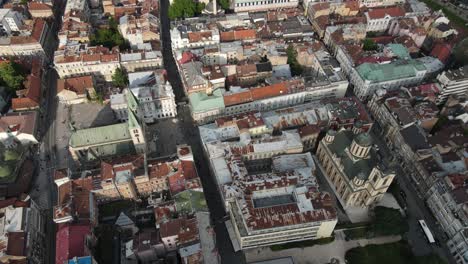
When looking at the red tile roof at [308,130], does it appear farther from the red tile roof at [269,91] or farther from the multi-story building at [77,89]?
the multi-story building at [77,89]

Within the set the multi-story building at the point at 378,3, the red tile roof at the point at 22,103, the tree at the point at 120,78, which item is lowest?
the red tile roof at the point at 22,103

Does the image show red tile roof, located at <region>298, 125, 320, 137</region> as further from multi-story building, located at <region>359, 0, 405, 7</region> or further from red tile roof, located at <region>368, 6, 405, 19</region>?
multi-story building, located at <region>359, 0, 405, 7</region>

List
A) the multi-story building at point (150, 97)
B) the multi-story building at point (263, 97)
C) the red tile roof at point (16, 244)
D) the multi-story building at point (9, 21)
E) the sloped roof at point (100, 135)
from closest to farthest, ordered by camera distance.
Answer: the red tile roof at point (16, 244)
the sloped roof at point (100, 135)
the multi-story building at point (263, 97)
the multi-story building at point (150, 97)
the multi-story building at point (9, 21)

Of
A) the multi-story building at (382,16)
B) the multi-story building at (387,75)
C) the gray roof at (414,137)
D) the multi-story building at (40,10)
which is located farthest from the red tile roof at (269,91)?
the multi-story building at (40,10)

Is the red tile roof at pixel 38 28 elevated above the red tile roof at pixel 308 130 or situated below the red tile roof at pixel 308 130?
above

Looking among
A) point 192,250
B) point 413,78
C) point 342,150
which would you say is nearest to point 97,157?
point 192,250
